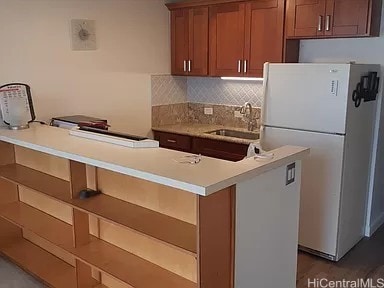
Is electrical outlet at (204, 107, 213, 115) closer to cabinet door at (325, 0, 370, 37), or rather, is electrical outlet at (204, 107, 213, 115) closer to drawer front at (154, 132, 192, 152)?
drawer front at (154, 132, 192, 152)

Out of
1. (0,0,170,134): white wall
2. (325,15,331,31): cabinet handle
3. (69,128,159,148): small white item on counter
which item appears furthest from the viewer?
(0,0,170,134): white wall

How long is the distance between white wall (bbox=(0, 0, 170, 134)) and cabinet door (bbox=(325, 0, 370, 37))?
1.89 metres

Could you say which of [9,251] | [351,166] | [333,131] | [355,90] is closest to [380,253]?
[351,166]

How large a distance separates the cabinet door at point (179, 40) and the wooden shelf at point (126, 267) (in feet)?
8.00

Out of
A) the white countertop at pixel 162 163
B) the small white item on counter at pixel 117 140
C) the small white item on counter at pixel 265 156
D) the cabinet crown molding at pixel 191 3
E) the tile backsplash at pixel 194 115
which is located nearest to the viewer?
the white countertop at pixel 162 163

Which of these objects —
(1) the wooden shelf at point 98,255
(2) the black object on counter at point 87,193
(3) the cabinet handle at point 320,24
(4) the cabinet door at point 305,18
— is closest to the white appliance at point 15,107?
(1) the wooden shelf at point 98,255

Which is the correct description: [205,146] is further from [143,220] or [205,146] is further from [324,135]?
[143,220]

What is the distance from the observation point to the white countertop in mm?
1820

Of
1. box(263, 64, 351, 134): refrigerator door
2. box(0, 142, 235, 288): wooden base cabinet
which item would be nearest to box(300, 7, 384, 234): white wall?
box(263, 64, 351, 134): refrigerator door

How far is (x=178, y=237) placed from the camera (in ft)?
6.62

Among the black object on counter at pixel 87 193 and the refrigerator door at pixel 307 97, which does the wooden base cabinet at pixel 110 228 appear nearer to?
the black object on counter at pixel 87 193

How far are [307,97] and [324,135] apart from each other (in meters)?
0.32

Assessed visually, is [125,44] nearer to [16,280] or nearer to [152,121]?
[152,121]

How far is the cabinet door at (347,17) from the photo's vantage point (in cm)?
321
